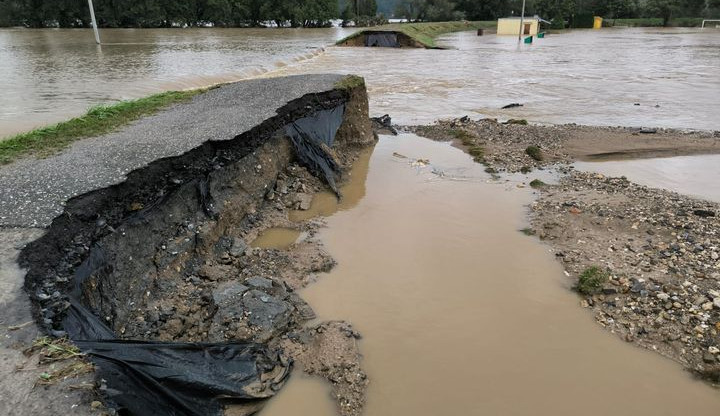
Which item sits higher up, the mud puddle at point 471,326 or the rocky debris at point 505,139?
the rocky debris at point 505,139

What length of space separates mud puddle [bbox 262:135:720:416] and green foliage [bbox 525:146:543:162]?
275cm

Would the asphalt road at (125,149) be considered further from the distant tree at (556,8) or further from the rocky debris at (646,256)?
the distant tree at (556,8)

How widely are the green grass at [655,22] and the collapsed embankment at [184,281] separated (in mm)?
82943

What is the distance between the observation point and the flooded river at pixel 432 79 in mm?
14547

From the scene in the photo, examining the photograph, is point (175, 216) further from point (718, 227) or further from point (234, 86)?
point (718, 227)

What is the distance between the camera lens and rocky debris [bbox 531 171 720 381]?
14.2 feet

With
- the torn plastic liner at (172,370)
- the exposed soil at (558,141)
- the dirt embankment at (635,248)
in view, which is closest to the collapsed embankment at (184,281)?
the torn plastic liner at (172,370)

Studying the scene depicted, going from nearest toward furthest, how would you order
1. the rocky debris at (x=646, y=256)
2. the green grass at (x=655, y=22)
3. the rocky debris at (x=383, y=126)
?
the rocky debris at (x=646, y=256) → the rocky debris at (x=383, y=126) → the green grass at (x=655, y=22)

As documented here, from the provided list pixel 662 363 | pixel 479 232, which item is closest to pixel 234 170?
pixel 479 232

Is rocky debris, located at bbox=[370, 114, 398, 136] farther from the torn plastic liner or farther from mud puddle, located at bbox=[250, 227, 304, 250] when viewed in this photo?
the torn plastic liner

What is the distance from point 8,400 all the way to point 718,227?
24.1ft

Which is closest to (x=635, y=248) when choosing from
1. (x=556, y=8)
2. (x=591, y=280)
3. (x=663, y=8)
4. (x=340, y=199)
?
(x=591, y=280)

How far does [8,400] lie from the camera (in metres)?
2.45

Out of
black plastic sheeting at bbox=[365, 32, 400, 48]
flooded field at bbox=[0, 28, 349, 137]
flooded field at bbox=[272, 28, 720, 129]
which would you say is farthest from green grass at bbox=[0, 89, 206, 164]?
black plastic sheeting at bbox=[365, 32, 400, 48]
